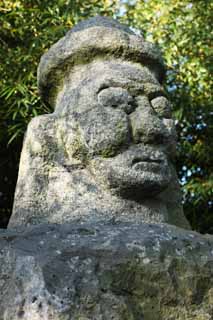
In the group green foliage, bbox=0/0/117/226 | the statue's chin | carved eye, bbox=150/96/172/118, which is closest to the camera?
the statue's chin

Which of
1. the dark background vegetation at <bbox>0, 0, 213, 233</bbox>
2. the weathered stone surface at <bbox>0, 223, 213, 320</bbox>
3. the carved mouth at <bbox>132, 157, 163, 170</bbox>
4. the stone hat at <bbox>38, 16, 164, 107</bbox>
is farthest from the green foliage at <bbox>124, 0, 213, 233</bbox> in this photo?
the weathered stone surface at <bbox>0, 223, 213, 320</bbox>

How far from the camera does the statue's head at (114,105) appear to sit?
275 centimetres

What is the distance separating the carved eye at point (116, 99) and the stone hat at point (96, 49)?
21 centimetres

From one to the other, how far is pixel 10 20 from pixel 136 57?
104 inches

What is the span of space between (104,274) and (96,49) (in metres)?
→ 1.03

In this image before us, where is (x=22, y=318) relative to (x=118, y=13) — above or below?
below

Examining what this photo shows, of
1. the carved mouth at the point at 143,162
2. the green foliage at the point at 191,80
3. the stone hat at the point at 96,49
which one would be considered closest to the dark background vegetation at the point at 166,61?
the green foliage at the point at 191,80

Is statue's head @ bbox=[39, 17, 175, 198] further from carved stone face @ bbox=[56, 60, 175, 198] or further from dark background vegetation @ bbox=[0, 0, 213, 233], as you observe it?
dark background vegetation @ bbox=[0, 0, 213, 233]

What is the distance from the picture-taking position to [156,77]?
3086 mm

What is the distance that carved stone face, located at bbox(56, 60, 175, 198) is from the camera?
2740 mm

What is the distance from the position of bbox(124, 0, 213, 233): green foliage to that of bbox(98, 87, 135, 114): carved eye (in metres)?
2.68

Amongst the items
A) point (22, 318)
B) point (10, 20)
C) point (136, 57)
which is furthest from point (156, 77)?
point (10, 20)

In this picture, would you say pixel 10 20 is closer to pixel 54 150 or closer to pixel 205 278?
pixel 54 150

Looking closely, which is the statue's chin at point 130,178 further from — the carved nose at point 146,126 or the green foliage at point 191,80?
the green foliage at point 191,80
